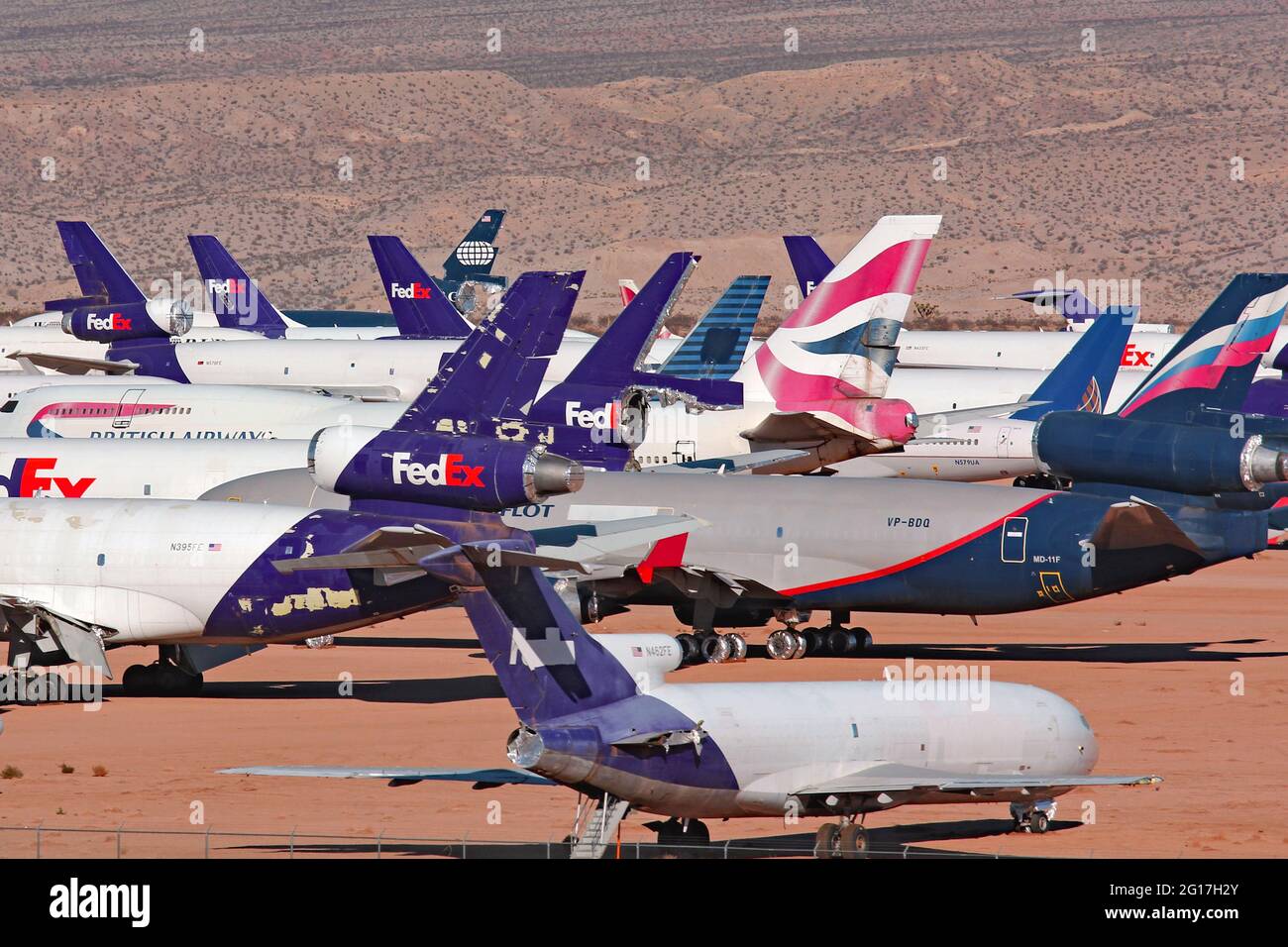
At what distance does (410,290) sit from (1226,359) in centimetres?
5360

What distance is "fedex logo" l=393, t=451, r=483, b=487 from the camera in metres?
33.1

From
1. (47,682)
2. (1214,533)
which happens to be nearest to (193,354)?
(47,682)

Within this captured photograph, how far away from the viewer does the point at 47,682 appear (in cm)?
3847

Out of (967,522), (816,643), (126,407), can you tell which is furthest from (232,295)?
(967,522)

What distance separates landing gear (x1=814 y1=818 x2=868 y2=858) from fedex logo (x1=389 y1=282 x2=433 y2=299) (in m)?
68.9

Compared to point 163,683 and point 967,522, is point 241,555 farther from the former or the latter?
point 967,522

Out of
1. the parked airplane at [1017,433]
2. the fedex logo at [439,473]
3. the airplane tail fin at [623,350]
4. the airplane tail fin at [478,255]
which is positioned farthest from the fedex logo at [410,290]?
the fedex logo at [439,473]

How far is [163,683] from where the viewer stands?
38.9m

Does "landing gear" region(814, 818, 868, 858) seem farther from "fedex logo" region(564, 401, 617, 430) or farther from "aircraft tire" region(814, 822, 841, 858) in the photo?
"fedex logo" region(564, 401, 617, 430)

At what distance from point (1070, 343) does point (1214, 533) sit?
189 feet

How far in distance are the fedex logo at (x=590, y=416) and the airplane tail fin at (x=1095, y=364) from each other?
2212 cm

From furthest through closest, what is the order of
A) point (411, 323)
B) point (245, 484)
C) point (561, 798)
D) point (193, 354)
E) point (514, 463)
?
point (411, 323), point (193, 354), point (245, 484), point (514, 463), point (561, 798)

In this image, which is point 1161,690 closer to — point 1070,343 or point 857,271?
point 857,271

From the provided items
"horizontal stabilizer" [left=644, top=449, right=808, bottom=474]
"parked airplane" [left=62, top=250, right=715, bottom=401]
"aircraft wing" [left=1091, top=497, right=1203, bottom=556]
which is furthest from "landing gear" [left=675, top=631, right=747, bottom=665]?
"parked airplane" [left=62, top=250, right=715, bottom=401]
